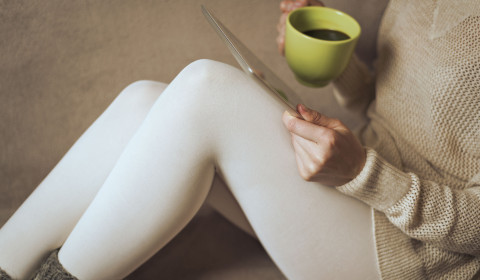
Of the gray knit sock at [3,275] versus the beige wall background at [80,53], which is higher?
the beige wall background at [80,53]

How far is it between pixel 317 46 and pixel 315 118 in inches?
4.0

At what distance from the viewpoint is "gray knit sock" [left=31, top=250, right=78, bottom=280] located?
1.59ft

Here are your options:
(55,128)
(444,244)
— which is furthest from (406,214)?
(55,128)

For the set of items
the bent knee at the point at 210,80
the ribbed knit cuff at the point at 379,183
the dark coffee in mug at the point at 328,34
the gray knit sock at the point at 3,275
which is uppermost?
the dark coffee in mug at the point at 328,34

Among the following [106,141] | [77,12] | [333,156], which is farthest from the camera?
[77,12]

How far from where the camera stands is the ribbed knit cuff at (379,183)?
463 mm

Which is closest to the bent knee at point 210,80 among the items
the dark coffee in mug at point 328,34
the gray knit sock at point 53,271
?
the dark coffee in mug at point 328,34

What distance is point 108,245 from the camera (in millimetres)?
470

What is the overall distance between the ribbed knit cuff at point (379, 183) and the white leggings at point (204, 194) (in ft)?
0.12

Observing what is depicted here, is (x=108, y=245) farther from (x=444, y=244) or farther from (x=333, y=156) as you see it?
(x=444, y=244)

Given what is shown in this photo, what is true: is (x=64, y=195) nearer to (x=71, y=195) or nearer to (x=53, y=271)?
(x=71, y=195)

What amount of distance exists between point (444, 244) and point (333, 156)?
208 mm

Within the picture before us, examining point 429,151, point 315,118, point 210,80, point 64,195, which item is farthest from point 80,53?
point 429,151

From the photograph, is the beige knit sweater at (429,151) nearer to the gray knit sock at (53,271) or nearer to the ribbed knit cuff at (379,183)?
the ribbed knit cuff at (379,183)
